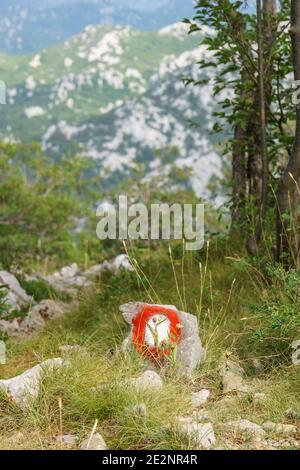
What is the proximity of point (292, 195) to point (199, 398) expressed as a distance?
255 centimetres

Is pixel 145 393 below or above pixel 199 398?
above

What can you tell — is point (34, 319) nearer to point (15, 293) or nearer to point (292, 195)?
point (15, 293)

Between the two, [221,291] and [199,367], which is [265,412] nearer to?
[199,367]

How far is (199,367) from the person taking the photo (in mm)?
5117

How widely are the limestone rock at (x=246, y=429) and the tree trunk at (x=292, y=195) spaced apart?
92.4 inches

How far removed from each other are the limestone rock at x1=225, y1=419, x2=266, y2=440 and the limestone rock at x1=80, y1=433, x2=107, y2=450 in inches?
32.4

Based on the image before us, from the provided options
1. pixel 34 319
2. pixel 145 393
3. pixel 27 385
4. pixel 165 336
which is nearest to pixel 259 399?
pixel 145 393

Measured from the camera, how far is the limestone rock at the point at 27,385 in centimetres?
436

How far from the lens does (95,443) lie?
379 centimetres

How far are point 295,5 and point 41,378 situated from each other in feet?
14.6

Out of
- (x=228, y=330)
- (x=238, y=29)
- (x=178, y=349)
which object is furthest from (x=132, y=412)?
(x=238, y=29)

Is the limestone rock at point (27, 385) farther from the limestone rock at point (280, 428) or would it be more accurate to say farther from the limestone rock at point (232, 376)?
the limestone rock at point (280, 428)

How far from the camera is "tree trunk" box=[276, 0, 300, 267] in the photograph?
609 cm

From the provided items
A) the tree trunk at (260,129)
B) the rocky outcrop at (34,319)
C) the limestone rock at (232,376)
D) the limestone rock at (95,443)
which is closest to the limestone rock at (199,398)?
the limestone rock at (232,376)
